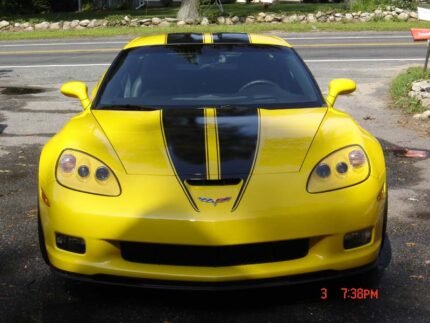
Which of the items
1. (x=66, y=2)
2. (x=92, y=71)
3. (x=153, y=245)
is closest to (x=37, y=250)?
(x=153, y=245)

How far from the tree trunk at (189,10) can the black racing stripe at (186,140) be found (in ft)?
72.5

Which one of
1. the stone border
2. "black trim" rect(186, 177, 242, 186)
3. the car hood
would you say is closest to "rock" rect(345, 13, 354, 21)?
the stone border

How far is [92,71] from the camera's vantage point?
14.0 m

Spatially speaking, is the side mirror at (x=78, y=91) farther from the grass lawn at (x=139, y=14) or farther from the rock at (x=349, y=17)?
the rock at (x=349, y=17)

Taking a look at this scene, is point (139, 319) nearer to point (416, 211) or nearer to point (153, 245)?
point (153, 245)

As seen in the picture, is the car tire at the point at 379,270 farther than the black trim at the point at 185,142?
Yes

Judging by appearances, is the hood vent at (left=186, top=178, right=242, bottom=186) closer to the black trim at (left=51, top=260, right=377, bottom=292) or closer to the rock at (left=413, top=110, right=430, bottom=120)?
the black trim at (left=51, top=260, right=377, bottom=292)

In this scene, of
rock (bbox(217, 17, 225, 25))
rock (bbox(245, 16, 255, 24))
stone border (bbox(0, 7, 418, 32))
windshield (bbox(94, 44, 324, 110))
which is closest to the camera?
windshield (bbox(94, 44, 324, 110))

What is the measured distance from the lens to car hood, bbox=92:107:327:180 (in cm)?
335

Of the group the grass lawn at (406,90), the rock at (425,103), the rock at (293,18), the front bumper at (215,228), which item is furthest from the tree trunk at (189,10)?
the front bumper at (215,228)

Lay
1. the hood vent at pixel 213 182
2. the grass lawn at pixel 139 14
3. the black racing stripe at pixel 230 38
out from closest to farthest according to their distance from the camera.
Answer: the hood vent at pixel 213 182
the black racing stripe at pixel 230 38
the grass lawn at pixel 139 14

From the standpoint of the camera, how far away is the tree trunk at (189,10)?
1009 inches

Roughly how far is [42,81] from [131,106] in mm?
9067
